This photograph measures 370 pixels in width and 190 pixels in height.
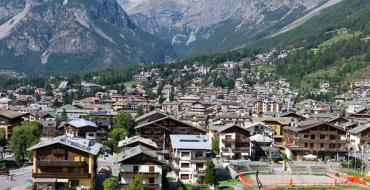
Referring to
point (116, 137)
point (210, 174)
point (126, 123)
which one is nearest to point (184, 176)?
point (210, 174)

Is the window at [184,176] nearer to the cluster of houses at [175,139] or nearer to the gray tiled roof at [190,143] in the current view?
the cluster of houses at [175,139]

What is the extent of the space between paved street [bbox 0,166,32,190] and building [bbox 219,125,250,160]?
892 inches

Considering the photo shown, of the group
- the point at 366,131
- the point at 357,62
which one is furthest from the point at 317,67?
the point at 366,131

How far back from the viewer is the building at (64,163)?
48812mm

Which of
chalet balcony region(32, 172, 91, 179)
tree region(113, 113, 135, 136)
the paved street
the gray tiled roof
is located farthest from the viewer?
tree region(113, 113, 135, 136)

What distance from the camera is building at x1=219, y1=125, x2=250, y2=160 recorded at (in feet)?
233

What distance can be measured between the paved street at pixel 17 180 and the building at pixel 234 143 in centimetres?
2265

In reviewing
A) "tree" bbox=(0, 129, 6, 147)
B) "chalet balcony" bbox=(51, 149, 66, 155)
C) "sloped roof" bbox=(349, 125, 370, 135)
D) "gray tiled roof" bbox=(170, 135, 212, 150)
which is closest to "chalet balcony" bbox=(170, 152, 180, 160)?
"gray tiled roof" bbox=(170, 135, 212, 150)

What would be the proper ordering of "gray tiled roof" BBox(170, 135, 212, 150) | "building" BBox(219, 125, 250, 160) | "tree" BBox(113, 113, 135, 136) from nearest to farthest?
"gray tiled roof" BBox(170, 135, 212, 150) < "building" BBox(219, 125, 250, 160) < "tree" BBox(113, 113, 135, 136)

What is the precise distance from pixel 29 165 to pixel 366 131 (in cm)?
4525

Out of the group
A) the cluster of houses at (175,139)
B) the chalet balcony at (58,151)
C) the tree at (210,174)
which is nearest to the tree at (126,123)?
the cluster of houses at (175,139)

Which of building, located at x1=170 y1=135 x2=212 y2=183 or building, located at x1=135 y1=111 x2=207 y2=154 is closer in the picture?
building, located at x1=170 y1=135 x2=212 y2=183

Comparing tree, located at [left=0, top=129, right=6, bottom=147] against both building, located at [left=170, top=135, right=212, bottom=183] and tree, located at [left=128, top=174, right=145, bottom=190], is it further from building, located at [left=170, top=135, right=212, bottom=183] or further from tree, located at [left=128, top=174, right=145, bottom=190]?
tree, located at [left=128, top=174, right=145, bottom=190]

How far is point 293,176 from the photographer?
6228cm
